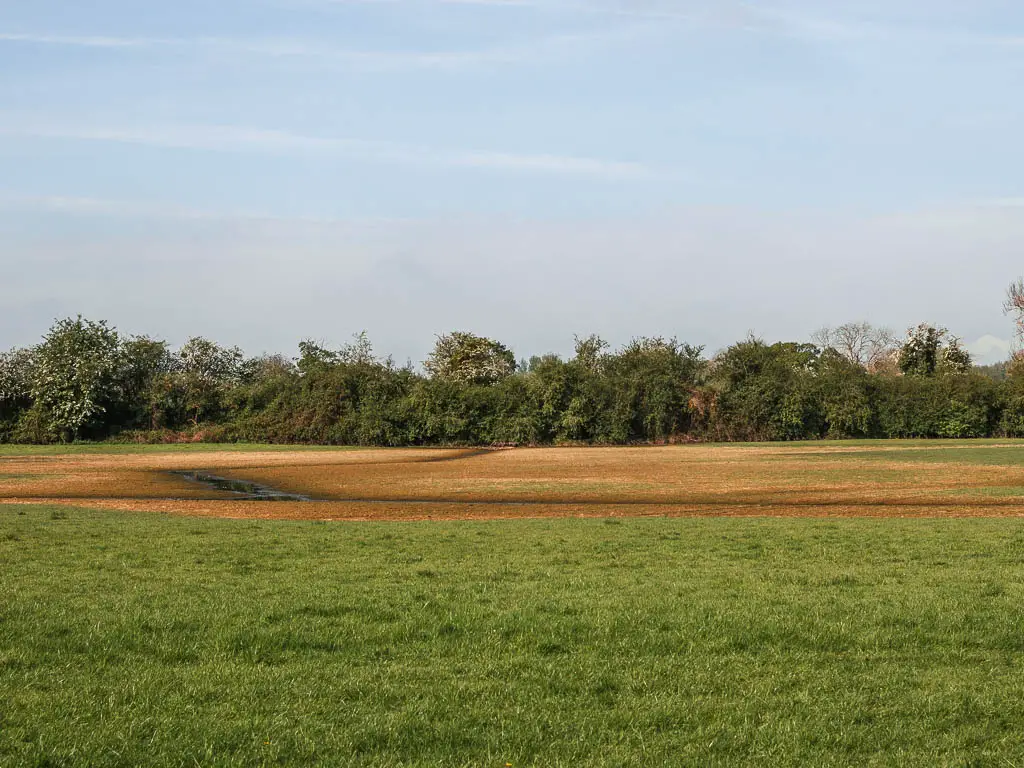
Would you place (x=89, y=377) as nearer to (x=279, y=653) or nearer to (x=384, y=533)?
(x=384, y=533)

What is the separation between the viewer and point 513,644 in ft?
27.2

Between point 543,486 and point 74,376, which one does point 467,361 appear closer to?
point 74,376

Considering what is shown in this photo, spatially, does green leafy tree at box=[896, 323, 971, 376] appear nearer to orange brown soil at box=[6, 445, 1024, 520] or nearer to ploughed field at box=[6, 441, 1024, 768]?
orange brown soil at box=[6, 445, 1024, 520]

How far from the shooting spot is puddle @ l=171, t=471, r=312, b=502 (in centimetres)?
3042

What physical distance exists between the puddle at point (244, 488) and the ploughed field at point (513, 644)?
1175 centimetres

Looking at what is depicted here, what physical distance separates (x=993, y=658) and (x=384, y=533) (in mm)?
11583

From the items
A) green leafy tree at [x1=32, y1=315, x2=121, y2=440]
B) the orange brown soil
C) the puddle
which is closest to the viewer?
the orange brown soil

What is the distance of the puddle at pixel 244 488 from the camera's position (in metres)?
30.4

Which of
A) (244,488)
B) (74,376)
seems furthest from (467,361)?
(244,488)

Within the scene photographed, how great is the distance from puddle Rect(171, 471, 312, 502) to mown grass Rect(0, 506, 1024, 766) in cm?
1649

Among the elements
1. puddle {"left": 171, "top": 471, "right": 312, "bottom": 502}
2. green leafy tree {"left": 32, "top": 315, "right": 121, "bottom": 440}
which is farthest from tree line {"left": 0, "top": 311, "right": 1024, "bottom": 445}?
puddle {"left": 171, "top": 471, "right": 312, "bottom": 502}

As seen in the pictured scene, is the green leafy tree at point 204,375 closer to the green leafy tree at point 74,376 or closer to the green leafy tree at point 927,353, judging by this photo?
the green leafy tree at point 74,376

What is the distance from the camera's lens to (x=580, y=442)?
78.0m

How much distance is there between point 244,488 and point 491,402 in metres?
44.6
